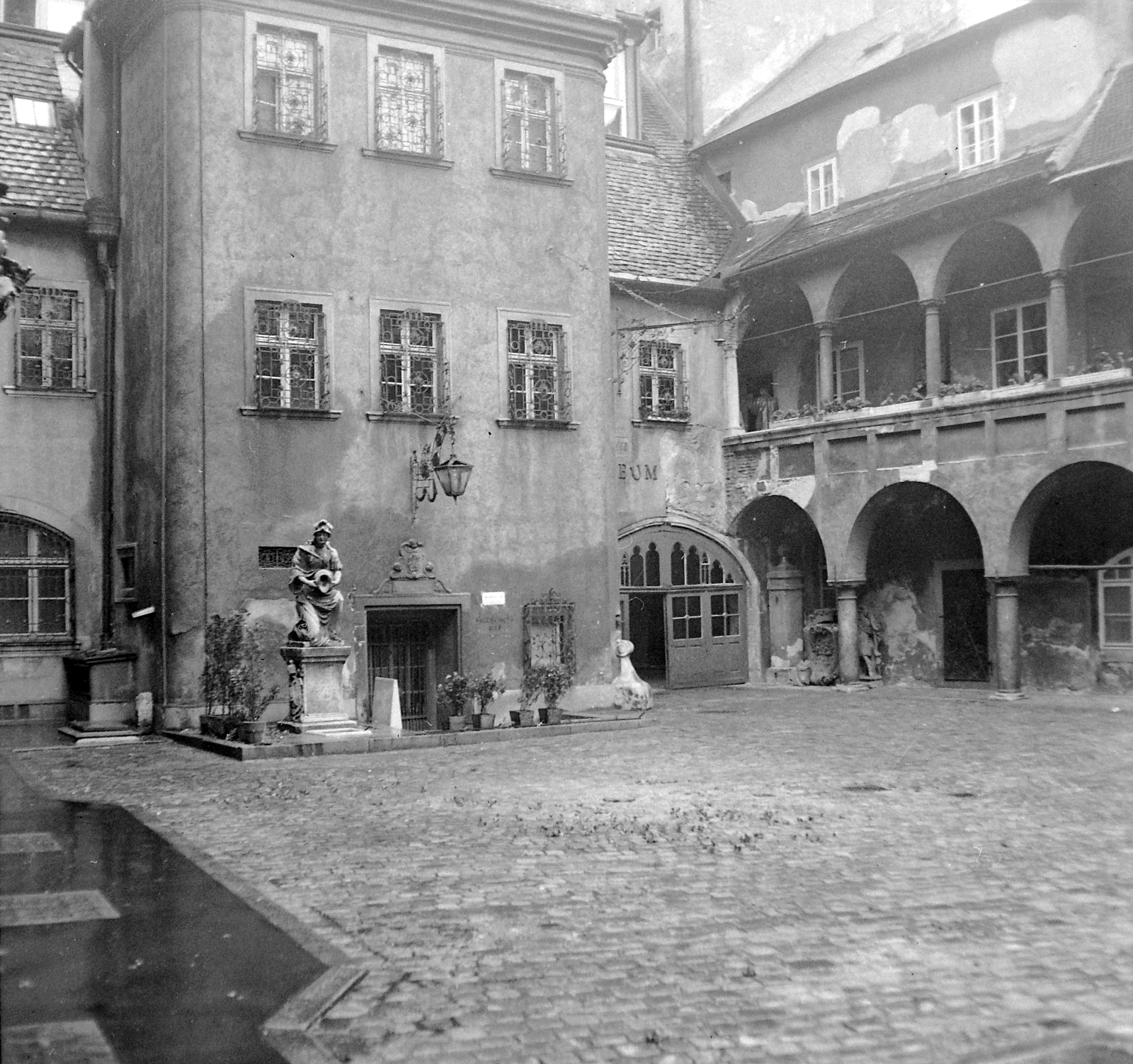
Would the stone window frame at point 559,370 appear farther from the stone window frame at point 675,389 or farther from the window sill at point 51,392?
the window sill at point 51,392

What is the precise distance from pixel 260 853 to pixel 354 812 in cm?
187

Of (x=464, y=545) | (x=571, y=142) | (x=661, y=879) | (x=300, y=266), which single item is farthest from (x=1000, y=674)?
(x=661, y=879)

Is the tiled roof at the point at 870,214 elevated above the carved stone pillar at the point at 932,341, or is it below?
above

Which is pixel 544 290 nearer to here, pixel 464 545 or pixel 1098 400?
pixel 464 545

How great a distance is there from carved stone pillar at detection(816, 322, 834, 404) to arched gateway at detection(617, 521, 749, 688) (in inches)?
129

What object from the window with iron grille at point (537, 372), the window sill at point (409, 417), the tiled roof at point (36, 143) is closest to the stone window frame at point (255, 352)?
the window sill at point (409, 417)

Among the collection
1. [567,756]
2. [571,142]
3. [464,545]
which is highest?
[571,142]

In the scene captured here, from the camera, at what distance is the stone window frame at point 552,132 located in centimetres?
1977

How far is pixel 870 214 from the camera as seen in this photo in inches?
917

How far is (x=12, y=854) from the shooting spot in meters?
8.73

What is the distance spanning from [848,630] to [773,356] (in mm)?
Result: 5837

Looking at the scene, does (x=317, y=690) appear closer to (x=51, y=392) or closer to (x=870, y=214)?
(x=51, y=392)

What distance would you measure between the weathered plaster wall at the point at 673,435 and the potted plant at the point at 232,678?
751 centimetres

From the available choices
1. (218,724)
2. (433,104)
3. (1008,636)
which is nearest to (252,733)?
(218,724)
